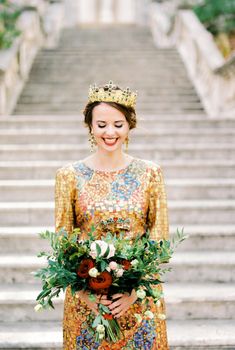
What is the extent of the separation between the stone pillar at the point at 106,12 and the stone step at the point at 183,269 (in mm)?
18229

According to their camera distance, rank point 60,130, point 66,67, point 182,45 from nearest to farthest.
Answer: point 60,130
point 66,67
point 182,45

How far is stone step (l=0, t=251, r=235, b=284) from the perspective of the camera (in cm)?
382

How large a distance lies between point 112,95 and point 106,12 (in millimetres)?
19773

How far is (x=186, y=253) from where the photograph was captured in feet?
13.5

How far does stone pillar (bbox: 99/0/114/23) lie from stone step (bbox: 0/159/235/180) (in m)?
16.8

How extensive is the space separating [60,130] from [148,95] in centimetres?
278

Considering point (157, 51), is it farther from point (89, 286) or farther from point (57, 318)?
point (89, 286)

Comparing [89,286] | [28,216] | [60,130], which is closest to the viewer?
[89,286]

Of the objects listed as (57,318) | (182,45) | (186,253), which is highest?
(182,45)

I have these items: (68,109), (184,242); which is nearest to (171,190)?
(184,242)

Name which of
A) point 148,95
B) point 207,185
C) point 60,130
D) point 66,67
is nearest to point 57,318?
point 207,185

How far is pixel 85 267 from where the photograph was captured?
1.86 m

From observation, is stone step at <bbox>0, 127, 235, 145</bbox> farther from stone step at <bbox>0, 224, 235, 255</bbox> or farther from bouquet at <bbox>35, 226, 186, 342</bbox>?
bouquet at <bbox>35, 226, 186, 342</bbox>

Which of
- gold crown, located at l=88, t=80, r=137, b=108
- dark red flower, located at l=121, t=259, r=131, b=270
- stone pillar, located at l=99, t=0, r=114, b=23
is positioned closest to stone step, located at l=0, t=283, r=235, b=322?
dark red flower, located at l=121, t=259, r=131, b=270
